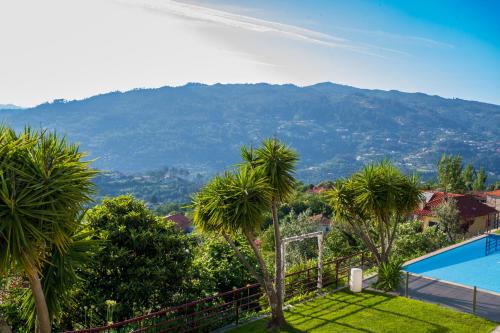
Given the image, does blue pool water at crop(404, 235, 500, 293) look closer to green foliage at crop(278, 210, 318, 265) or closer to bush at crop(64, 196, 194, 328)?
green foliage at crop(278, 210, 318, 265)

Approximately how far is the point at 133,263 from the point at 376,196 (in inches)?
348

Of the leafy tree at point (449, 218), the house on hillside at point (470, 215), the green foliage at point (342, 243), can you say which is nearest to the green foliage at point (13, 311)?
the green foliage at point (342, 243)

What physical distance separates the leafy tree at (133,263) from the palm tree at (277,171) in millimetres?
3010

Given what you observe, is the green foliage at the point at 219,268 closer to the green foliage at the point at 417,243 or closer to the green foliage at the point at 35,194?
the green foliage at the point at 35,194

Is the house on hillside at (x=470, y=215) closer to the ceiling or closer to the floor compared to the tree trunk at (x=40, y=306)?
closer to the floor

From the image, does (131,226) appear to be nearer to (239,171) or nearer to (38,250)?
(239,171)

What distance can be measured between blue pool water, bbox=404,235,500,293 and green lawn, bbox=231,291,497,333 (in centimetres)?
533

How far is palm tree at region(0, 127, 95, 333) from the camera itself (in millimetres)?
5473

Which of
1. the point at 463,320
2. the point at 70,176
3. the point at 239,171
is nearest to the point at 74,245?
the point at 70,176

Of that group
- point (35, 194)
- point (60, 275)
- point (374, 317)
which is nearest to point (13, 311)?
point (60, 275)

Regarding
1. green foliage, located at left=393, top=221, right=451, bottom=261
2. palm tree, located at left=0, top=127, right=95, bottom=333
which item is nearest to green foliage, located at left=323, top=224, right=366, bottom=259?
green foliage, located at left=393, top=221, right=451, bottom=261

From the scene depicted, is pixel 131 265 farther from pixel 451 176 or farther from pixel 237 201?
pixel 451 176

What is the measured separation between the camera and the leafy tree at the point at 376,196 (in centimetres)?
1639

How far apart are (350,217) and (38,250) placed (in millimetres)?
13723
